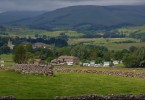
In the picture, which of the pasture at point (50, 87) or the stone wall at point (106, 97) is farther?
the pasture at point (50, 87)

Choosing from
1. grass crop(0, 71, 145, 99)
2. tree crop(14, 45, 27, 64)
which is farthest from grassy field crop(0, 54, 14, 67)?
grass crop(0, 71, 145, 99)

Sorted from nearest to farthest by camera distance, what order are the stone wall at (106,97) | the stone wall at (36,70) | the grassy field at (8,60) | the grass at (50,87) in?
the stone wall at (106,97) < the grass at (50,87) < the stone wall at (36,70) < the grassy field at (8,60)

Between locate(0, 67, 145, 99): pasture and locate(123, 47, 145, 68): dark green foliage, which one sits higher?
locate(0, 67, 145, 99): pasture

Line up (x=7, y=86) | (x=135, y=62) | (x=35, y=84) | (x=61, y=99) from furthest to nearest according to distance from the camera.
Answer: (x=135, y=62) < (x=35, y=84) < (x=7, y=86) < (x=61, y=99)

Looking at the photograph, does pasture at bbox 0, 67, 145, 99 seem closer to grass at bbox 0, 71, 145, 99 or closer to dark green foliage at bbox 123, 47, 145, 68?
grass at bbox 0, 71, 145, 99

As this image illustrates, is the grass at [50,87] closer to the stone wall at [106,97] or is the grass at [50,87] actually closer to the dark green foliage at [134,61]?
the stone wall at [106,97]

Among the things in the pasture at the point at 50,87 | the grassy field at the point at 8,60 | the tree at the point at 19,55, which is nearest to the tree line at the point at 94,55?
the tree at the point at 19,55

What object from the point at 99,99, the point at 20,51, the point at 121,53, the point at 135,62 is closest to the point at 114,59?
the point at 121,53

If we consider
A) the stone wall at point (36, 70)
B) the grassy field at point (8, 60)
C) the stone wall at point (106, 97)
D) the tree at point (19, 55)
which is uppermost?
the stone wall at point (36, 70)

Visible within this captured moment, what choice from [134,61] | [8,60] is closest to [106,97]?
[134,61]

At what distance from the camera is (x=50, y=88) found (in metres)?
42.9

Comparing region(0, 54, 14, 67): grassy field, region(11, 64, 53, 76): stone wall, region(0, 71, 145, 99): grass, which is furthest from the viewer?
region(0, 54, 14, 67): grassy field

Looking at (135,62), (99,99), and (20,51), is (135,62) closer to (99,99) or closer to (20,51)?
(20,51)

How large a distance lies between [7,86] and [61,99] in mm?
9795
